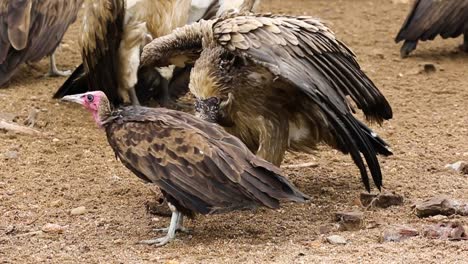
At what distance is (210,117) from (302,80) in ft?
1.86

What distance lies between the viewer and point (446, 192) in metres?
5.84

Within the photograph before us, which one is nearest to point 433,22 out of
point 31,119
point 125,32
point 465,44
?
point 465,44

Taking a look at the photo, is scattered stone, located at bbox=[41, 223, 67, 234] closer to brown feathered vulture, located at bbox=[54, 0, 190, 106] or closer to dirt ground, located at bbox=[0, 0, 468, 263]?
dirt ground, located at bbox=[0, 0, 468, 263]

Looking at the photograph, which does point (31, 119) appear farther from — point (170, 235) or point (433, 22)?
point (433, 22)

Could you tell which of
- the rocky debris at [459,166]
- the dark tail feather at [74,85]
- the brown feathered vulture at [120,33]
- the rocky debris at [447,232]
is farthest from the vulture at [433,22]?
the rocky debris at [447,232]

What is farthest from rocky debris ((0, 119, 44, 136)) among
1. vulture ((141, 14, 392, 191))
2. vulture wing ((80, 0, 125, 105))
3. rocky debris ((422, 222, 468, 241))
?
rocky debris ((422, 222, 468, 241))

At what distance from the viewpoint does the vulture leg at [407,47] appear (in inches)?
386

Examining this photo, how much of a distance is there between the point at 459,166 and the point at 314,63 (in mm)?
1258

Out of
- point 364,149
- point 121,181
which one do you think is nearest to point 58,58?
point 121,181

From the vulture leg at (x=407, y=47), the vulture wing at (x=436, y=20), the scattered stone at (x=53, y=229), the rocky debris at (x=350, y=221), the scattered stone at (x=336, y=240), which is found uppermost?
the scattered stone at (x=336, y=240)

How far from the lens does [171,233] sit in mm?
5078

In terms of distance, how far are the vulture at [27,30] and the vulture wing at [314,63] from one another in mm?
2940

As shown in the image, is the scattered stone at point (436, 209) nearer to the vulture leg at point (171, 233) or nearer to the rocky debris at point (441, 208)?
the rocky debris at point (441, 208)

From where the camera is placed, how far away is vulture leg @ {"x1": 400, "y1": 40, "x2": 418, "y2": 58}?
980cm
